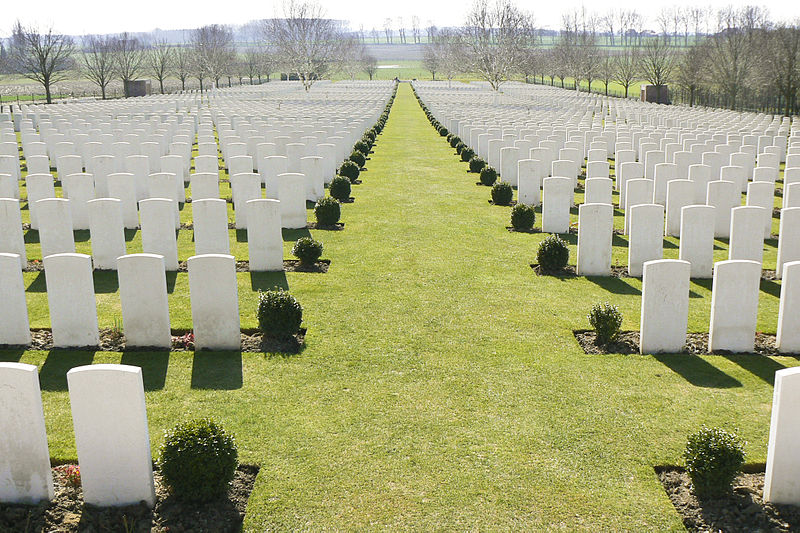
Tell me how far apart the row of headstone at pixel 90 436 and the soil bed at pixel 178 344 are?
9.48ft

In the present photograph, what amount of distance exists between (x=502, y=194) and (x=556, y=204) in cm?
308

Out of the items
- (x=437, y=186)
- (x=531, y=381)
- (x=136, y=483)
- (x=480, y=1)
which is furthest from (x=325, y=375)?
(x=480, y=1)

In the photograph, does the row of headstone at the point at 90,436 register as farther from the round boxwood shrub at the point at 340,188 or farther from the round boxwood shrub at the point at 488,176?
the round boxwood shrub at the point at 488,176

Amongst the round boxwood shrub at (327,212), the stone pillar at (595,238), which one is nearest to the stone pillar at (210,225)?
the round boxwood shrub at (327,212)

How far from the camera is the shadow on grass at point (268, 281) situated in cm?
1032

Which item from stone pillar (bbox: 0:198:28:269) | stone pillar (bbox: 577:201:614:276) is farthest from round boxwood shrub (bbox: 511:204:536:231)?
stone pillar (bbox: 0:198:28:269)

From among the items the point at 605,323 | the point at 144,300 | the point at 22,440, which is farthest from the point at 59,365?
the point at 605,323

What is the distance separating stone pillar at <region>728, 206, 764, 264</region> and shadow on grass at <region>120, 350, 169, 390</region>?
7.80 meters

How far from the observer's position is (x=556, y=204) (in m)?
13.7

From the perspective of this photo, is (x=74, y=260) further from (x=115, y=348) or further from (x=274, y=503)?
(x=274, y=503)

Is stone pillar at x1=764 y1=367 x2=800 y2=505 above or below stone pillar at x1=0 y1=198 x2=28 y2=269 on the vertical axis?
below

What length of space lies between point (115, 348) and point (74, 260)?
1.09 meters

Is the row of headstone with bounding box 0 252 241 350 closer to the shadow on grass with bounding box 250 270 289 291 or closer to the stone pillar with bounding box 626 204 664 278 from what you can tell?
the shadow on grass with bounding box 250 270 289 291

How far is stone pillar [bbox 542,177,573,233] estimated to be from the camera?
13.4 meters
